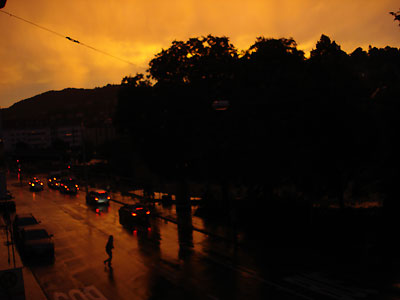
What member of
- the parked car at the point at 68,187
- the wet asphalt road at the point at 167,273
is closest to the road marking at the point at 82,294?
the wet asphalt road at the point at 167,273

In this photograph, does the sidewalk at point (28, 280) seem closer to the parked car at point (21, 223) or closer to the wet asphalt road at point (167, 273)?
the wet asphalt road at point (167, 273)

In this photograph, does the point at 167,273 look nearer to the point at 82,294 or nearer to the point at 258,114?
the point at 82,294

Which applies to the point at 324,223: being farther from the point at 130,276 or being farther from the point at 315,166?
the point at 130,276

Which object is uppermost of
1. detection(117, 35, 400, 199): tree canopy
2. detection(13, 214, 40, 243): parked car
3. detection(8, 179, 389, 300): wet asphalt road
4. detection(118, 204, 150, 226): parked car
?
detection(117, 35, 400, 199): tree canopy

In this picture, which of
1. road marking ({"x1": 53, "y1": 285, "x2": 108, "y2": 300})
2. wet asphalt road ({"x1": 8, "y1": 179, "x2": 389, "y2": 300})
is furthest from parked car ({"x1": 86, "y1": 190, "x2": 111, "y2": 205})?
road marking ({"x1": 53, "y1": 285, "x2": 108, "y2": 300})

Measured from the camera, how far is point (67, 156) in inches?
5059

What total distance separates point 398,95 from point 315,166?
203 inches

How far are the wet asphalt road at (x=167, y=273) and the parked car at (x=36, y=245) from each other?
69cm

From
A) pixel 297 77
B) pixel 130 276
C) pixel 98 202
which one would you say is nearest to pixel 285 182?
pixel 297 77

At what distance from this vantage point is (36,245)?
19219 mm

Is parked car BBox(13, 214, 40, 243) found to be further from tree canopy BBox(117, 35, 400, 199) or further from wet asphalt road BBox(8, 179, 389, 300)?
tree canopy BBox(117, 35, 400, 199)

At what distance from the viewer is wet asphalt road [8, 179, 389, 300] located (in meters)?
13.6

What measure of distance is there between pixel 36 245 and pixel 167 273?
23.7ft

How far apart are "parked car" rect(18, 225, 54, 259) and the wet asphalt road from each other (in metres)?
0.69
